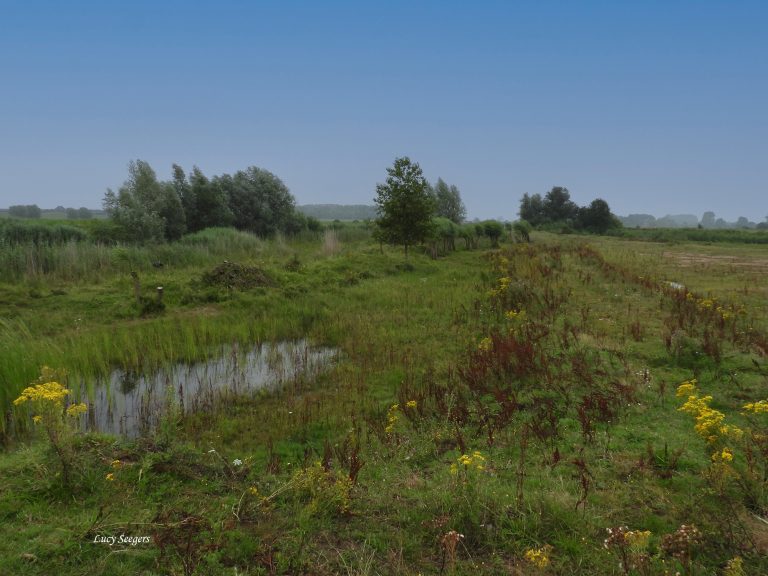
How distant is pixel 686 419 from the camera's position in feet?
19.2

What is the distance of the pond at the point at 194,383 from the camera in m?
6.62

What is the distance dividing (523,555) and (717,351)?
20.9 feet

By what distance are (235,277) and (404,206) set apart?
1082 centimetres

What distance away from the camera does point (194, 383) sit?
8141mm

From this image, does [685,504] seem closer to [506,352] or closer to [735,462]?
[735,462]

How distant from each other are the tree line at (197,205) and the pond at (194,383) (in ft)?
49.5

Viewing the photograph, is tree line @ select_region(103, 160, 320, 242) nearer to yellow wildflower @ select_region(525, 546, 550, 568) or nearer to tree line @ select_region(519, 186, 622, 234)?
yellow wildflower @ select_region(525, 546, 550, 568)

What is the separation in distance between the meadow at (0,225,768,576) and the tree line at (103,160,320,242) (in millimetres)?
9503

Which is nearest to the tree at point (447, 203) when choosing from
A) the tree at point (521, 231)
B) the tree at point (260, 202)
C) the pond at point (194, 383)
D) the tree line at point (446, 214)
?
the tree line at point (446, 214)

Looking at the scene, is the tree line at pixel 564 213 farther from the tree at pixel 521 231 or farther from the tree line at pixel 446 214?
the tree at pixel 521 231

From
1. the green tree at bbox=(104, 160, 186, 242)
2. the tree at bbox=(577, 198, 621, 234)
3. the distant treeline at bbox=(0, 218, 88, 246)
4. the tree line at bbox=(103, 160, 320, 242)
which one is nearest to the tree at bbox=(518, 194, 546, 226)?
the tree at bbox=(577, 198, 621, 234)

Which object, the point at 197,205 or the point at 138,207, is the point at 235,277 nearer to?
the point at 138,207

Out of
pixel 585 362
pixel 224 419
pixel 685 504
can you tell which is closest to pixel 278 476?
pixel 224 419

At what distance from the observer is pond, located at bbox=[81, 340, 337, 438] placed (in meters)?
6.62
